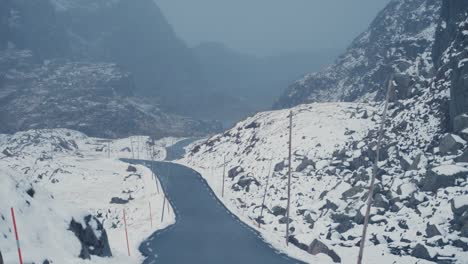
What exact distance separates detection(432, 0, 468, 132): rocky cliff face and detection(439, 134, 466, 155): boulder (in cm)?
136

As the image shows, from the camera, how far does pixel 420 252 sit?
103 ft

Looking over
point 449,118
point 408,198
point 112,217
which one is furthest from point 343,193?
point 112,217

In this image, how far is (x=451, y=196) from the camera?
120ft

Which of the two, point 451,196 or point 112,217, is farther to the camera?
point 112,217

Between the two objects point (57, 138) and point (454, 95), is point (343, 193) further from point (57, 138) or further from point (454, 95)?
point (57, 138)

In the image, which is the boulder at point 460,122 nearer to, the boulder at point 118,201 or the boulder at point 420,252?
the boulder at point 420,252

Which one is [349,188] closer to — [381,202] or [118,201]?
[381,202]

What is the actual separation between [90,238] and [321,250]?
59.9ft

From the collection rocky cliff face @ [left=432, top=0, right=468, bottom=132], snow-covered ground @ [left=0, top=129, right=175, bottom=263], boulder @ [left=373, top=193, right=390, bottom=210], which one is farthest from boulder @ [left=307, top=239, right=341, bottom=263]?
rocky cliff face @ [left=432, top=0, right=468, bottom=132]

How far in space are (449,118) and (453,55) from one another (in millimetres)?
9577

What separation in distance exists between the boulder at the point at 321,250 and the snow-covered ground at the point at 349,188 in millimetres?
486

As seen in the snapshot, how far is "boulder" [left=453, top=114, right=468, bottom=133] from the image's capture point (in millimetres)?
42000

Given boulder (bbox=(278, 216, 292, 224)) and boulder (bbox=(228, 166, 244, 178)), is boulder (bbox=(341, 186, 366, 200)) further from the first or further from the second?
boulder (bbox=(228, 166, 244, 178))

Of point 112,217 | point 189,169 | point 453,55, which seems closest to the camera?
point 453,55
